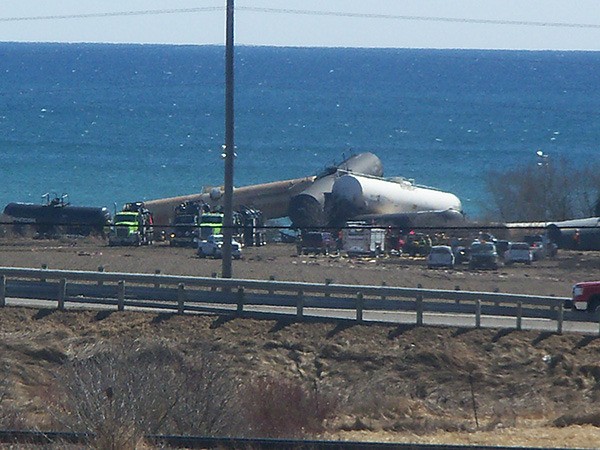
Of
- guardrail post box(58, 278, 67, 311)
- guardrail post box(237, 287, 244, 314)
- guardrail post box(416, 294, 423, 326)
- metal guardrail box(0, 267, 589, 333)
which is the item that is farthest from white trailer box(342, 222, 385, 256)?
guardrail post box(58, 278, 67, 311)

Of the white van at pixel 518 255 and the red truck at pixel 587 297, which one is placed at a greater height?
the white van at pixel 518 255

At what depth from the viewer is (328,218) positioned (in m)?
45.9

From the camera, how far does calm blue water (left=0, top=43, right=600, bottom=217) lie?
76.2m

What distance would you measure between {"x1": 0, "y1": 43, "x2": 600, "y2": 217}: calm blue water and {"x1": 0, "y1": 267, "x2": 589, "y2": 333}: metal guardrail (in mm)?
37208

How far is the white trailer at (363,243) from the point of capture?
3503 cm

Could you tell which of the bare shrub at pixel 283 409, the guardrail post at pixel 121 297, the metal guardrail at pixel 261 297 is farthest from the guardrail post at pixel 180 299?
the bare shrub at pixel 283 409

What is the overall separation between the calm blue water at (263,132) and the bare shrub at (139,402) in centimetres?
4619

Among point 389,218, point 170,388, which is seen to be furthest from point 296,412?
point 389,218

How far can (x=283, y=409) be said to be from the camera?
13203mm

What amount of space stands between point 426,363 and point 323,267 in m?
13.1

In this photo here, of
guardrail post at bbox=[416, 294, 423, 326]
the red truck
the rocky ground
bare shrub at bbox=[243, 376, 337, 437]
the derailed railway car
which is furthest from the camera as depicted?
the derailed railway car

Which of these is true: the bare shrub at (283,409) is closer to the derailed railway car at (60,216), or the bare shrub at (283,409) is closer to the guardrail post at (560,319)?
the guardrail post at (560,319)

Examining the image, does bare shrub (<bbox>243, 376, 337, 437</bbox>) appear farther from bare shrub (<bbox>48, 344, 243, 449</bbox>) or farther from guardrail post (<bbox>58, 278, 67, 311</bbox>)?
guardrail post (<bbox>58, 278, 67, 311</bbox>)

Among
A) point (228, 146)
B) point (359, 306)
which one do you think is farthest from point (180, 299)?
point (228, 146)
